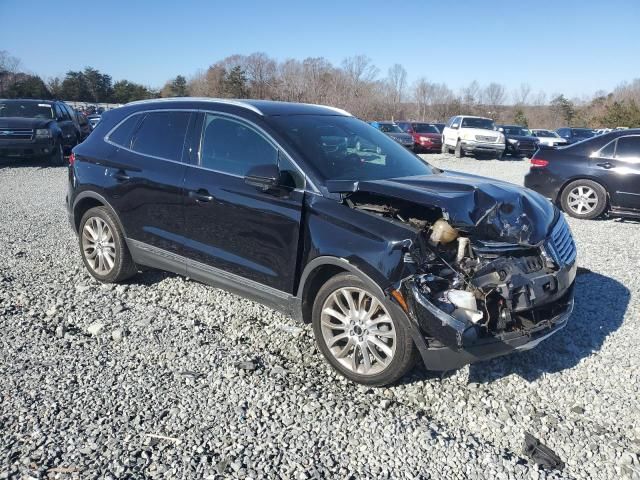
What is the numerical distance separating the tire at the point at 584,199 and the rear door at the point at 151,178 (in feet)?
24.1

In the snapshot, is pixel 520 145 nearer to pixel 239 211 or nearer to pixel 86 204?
pixel 86 204

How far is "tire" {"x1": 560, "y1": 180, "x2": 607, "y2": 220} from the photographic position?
8844mm

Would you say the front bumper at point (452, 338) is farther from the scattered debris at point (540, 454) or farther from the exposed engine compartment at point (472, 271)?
the scattered debris at point (540, 454)

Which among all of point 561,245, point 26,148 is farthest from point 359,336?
point 26,148

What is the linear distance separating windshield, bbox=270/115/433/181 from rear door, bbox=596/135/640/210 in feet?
18.2

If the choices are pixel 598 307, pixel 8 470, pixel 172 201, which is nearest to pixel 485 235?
pixel 598 307

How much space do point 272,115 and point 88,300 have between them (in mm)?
2464

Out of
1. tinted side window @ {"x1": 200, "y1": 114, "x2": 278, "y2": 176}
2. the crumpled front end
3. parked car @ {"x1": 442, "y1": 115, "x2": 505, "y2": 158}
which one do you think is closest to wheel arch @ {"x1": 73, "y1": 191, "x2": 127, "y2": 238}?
tinted side window @ {"x1": 200, "y1": 114, "x2": 278, "y2": 176}

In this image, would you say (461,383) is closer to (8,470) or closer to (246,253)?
(246,253)

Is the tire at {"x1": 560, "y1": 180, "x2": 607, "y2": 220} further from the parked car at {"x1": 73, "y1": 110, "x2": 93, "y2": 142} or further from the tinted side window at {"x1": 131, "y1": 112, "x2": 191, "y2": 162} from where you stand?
the parked car at {"x1": 73, "y1": 110, "x2": 93, "y2": 142}

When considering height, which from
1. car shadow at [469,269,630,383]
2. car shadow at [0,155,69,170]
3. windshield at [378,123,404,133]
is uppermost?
windshield at [378,123,404,133]

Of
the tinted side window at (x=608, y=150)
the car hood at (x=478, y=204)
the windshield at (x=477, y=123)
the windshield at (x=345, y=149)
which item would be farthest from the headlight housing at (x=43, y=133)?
the windshield at (x=477, y=123)

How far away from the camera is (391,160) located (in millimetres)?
4422

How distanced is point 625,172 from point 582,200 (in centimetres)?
81
